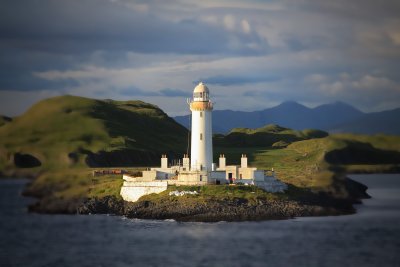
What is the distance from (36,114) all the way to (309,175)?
7825 cm

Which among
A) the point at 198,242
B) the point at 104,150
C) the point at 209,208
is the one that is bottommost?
the point at 198,242

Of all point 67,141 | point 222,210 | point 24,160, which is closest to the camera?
point 222,210

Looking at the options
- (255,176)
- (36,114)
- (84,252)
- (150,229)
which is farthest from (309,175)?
(36,114)

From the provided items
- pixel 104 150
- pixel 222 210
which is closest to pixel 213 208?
pixel 222 210

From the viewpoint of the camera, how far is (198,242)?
6812 centimetres

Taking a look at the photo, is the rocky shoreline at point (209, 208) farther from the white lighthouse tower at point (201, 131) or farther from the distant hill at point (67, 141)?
the distant hill at point (67, 141)

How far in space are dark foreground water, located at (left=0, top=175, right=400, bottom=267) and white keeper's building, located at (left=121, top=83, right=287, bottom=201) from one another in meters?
5.97

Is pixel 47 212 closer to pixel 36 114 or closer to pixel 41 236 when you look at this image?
pixel 41 236

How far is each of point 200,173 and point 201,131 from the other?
17.8ft

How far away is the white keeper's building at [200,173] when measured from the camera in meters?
86.1

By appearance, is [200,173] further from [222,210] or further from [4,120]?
[4,120]

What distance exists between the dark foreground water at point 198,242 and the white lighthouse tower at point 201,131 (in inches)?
484

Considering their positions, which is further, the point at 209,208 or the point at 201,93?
the point at 201,93

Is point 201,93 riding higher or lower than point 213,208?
higher
